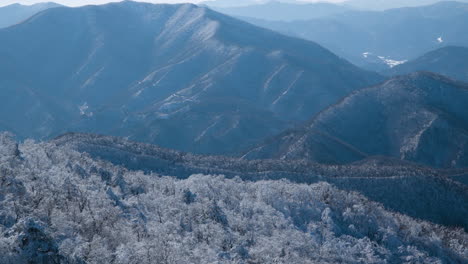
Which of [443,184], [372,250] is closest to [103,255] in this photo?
[372,250]

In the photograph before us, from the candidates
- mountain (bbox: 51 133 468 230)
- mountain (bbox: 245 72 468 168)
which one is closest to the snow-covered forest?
mountain (bbox: 51 133 468 230)

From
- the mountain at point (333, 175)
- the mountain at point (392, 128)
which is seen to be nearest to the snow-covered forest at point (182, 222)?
the mountain at point (333, 175)

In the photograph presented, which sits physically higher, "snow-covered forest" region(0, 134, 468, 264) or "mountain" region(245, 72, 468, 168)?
"snow-covered forest" region(0, 134, 468, 264)

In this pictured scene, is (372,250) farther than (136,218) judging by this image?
Yes

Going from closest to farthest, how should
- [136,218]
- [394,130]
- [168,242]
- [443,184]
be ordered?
1. [168,242]
2. [136,218]
3. [443,184]
4. [394,130]

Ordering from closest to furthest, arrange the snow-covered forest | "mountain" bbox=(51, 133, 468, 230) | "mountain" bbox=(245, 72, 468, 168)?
the snow-covered forest, "mountain" bbox=(51, 133, 468, 230), "mountain" bbox=(245, 72, 468, 168)

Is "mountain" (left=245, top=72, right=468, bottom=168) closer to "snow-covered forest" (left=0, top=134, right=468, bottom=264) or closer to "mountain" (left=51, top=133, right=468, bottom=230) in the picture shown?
"mountain" (left=51, top=133, right=468, bottom=230)

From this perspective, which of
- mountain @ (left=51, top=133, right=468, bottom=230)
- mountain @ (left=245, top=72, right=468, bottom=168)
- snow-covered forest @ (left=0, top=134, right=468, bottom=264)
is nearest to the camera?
snow-covered forest @ (left=0, top=134, right=468, bottom=264)

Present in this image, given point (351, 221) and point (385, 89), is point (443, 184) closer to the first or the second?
point (351, 221)
